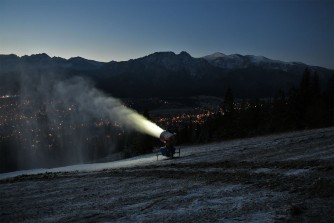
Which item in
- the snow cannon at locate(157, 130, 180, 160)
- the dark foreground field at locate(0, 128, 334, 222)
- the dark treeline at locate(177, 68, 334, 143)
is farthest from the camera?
the dark treeline at locate(177, 68, 334, 143)

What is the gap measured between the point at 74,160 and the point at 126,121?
110770 millimetres

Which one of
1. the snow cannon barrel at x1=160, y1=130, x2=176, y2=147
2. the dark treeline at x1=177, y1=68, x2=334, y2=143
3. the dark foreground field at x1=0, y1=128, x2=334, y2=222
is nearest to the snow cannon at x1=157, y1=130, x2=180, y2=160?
the snow cannon barrel at x1=160, y1=130, x2=176, y2=147

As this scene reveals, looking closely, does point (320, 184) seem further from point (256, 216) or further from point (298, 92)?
point (298, 92)

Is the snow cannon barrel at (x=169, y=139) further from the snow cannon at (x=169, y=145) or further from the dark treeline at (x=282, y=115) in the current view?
the dark treeline at (x=282, y=115)

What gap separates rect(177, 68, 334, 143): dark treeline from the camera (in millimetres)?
66812

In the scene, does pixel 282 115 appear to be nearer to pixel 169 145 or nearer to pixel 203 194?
pixel 169 145

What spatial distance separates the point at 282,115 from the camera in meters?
68.7

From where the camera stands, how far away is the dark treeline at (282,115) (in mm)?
66812

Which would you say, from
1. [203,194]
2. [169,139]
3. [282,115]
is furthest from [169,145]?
[282,115]

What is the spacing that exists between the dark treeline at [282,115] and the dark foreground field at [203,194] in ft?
135

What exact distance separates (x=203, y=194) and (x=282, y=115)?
56413 mm

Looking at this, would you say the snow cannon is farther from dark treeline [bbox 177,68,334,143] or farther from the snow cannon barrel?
dark treeline [bbox 177,68,334,143]

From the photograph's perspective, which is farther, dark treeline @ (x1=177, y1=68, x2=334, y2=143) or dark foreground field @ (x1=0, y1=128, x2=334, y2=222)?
dark treeline @ (x1=177, y1=68, x2=334, y2=143)

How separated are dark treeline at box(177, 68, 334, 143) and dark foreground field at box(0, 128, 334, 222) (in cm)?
4120
